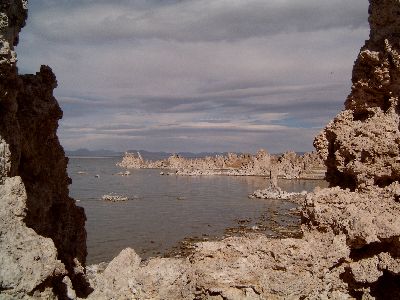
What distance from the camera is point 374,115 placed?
1205 cm

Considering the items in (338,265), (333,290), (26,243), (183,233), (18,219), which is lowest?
(183,233)

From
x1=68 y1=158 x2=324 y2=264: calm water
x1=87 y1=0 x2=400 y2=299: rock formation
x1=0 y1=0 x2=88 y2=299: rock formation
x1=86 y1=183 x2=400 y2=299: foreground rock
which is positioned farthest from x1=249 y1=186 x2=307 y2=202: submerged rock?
x1=86 y1=183 x2=400 y2=299: foreground rock

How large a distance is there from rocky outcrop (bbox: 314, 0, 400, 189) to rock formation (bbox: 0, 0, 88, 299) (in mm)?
8642

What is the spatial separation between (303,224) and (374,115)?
3937 millimetres

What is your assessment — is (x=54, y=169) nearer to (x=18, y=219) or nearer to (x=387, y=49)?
(x=18, y=219)

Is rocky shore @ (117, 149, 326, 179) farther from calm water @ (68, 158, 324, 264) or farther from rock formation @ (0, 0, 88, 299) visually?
rock formation @ (0, 0, 88, 299)

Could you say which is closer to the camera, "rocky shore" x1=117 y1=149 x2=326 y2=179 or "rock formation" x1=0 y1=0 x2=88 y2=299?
"rock formation" x1=0 y1=0 x2=88 y2=299

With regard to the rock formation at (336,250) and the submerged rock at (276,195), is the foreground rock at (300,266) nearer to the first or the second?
the rock formation at (336,250)

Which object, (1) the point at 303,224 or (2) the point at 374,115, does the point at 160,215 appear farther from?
(2) the point at 374,115

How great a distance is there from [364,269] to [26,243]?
8355 millimetres

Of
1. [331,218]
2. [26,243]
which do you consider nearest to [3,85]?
[26,243]

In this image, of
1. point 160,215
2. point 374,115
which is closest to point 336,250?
point 374,115

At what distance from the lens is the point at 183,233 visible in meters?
50.0

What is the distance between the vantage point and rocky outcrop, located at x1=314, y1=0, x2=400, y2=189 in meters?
11.2
